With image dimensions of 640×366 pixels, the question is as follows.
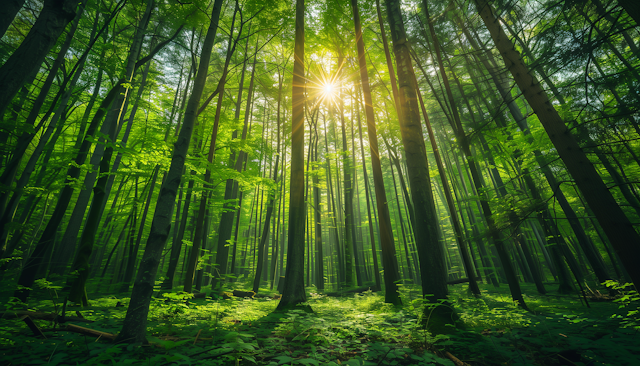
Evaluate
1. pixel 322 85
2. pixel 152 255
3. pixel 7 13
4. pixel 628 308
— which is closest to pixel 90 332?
pixel 152 255

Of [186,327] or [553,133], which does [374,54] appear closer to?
[553,133]

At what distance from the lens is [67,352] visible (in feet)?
7.57

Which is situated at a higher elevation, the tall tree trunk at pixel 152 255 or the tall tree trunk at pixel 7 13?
the tall tree trunk at pixel 7 13

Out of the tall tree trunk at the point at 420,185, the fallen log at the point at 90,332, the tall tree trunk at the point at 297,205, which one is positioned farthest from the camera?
the tall tree trunk at the point at 297,205

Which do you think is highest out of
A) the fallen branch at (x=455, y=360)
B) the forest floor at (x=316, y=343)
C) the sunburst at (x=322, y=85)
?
the sunburst at (x=322, y=85)

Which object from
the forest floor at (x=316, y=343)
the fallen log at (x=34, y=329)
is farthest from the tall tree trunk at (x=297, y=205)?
the fallen log at (x=34, y=329)

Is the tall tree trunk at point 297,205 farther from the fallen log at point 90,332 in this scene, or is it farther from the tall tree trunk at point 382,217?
the fallen log at point 90,332

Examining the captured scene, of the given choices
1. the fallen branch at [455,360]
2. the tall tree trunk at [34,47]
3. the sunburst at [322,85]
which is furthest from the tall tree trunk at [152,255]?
the sunburst at [322,85]

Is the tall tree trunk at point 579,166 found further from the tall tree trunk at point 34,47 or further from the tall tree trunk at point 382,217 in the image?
the tall tree trunk at point 34,47

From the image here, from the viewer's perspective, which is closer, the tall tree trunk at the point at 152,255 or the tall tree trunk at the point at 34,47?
the tall tree trunk at the point at 34,47

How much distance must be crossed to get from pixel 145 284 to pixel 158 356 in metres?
0.82

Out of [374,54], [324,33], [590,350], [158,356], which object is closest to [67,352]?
[158,356]

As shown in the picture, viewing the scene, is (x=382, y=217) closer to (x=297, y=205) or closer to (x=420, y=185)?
(x=420, y=185)

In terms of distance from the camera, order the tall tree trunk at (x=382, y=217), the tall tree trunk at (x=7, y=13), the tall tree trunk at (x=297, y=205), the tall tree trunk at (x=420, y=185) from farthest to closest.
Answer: the tall tree trunk at (x=382, y=217)
the tall tree trunk at (x=297, y=205)
the tall tree trunk at (x=420, y=185)
the tall tree trunk at (x=7, y=13)
